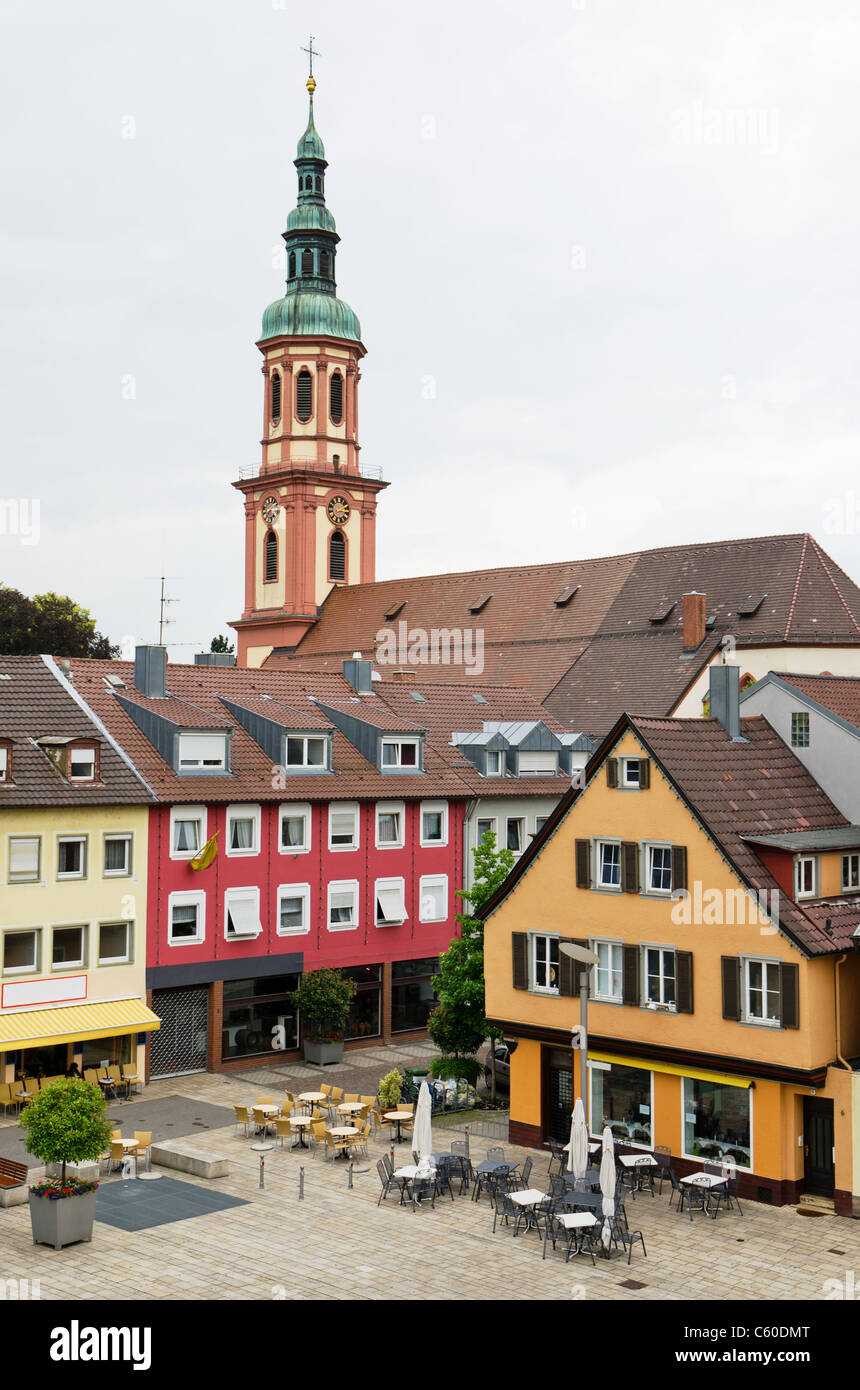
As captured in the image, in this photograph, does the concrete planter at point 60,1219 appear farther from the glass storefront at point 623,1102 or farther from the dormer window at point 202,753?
the dormer window at point 202,753

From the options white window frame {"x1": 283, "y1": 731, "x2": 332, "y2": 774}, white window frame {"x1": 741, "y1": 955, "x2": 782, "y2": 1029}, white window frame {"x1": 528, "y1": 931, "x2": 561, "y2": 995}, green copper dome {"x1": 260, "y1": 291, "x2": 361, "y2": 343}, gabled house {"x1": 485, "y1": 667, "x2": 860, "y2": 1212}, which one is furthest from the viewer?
green copper dome {"x1": 260, "y1": 291, "x2": 361, "y2": 343}

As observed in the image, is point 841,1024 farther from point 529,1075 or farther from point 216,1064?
point 216,1064

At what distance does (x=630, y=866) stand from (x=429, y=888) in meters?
17.0

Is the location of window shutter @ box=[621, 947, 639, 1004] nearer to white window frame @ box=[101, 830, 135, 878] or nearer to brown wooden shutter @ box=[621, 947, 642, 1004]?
brown wooden shutter @ box=[621, 947, 642, 1004]

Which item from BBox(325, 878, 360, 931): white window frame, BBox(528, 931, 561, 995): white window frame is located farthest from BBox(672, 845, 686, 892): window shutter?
BBox(325, 878, 360, 931): white window frame

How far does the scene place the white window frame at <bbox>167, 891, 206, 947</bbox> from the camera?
40.6 metres

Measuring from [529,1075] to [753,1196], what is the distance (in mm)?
6245

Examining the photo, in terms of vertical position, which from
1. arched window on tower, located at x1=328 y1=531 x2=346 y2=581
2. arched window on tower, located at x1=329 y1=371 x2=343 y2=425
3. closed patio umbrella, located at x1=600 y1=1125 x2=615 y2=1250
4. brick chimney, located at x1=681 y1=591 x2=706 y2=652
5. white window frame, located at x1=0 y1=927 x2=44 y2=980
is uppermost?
arched window on tower, located at x1=329 y1=371 x2=343 y2=425

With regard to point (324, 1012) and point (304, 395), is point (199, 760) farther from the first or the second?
point (304, 395)

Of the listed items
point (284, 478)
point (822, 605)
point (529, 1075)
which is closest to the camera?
point (529, 1075)

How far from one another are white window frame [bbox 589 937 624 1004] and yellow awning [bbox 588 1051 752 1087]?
1.20m

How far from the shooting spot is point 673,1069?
30.3 metres
